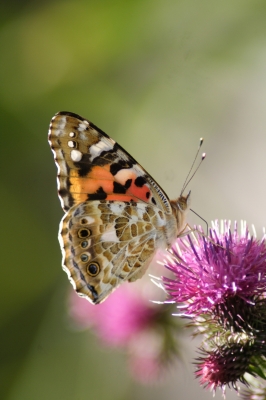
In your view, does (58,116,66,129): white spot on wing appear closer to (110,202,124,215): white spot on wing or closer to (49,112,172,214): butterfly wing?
(49,112,172,214): butterfly wing

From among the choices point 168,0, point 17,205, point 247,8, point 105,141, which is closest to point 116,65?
point 168,0

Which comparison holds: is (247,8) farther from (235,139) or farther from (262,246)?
(262,246)

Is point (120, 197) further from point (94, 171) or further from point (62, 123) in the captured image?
point (62, 123)

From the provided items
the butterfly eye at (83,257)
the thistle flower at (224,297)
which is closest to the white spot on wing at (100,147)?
the butterfly eye at (83,257)

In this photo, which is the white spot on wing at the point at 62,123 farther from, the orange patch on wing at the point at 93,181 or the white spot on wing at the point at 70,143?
the orange patch on wing at the point at 93,181

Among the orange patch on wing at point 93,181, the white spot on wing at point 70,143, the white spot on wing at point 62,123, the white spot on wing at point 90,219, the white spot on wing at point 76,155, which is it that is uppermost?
the white spot on wing at point 62,123

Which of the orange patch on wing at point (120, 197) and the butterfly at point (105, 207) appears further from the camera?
the orange patch on wing at point (120, 197)
